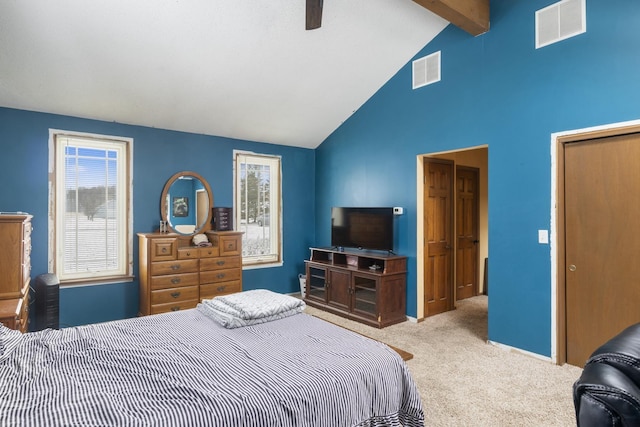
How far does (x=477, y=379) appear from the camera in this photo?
2887 mm

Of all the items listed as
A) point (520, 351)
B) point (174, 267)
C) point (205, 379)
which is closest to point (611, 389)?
point (205, 379)

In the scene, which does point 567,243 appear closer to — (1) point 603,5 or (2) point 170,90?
(1) point 603,5

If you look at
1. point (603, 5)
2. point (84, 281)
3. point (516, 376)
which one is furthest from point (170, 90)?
point (516, 376)

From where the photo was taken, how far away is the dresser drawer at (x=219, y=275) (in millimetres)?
4519

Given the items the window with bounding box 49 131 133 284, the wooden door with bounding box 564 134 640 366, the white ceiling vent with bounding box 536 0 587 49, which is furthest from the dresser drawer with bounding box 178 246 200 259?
the white ceiling vent with bounding box 536 0 587 49

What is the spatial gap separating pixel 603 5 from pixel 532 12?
56 centimetres

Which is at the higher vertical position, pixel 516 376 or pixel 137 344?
pixel 137 344

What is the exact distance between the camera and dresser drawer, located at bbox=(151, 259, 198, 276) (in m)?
4.20

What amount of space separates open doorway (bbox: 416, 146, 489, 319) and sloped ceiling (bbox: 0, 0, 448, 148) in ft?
4.78

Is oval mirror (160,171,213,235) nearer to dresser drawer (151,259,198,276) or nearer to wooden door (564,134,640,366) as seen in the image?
dresser drawer (151,259,198,276)

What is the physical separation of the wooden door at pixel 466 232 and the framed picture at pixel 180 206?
152 inches

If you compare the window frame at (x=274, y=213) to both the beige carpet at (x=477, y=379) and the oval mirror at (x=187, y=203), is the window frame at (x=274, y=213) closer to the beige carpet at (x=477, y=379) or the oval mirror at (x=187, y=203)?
the oval mirror at (x=187, y=203)

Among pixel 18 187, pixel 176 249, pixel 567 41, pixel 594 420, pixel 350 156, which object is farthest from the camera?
pixel 350 156

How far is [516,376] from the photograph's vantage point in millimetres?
2951
